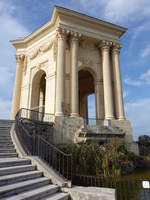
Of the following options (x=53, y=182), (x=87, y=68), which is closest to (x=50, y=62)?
(x=87, y=68)

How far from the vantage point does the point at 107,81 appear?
1636 cm

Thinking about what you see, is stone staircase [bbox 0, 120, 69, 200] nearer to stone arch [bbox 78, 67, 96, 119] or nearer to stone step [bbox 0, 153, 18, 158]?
stone step [bbox 0, 153, 18, 158]

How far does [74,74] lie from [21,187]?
11771 mm

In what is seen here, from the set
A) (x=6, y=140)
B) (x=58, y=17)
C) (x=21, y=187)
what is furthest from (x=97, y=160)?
(x=58, y=17)

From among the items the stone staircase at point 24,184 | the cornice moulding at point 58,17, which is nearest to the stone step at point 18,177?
the stone staircase at point 24,184

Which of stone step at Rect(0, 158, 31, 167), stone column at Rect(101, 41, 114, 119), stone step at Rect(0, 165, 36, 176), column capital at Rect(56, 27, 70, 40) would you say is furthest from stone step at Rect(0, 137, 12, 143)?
column capital at Rect(56, 27, 70, 40)

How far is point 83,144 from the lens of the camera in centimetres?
1150

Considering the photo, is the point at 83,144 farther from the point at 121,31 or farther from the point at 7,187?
the point at 121,31

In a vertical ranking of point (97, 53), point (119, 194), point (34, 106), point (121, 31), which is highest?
point (121, 31)

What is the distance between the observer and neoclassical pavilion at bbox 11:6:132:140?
14.9 metres

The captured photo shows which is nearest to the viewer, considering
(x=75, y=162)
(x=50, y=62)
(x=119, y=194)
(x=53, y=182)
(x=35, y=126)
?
(x=53, y=182)

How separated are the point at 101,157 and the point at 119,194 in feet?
15.9

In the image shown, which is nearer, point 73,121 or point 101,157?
point 101,157

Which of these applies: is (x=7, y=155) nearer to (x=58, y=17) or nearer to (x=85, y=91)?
(x=58, y=17)
